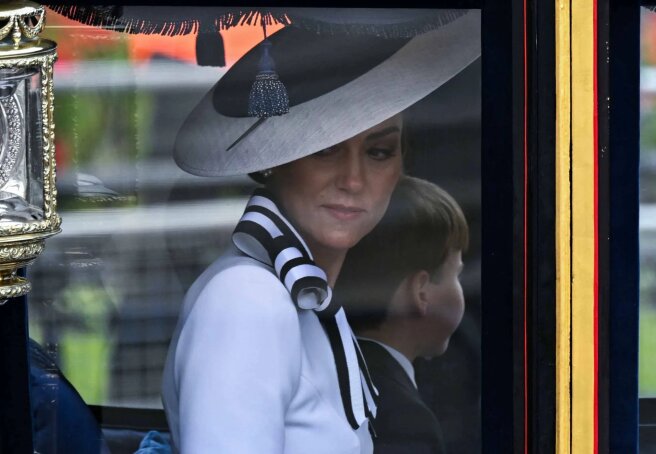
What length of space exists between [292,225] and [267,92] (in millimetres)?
251

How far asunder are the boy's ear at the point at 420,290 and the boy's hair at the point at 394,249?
0.5 inches

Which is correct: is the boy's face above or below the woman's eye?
below

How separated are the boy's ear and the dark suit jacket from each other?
10cm

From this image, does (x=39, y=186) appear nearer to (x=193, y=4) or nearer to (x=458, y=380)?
(x=193, y=4)

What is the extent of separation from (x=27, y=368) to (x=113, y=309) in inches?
7.7

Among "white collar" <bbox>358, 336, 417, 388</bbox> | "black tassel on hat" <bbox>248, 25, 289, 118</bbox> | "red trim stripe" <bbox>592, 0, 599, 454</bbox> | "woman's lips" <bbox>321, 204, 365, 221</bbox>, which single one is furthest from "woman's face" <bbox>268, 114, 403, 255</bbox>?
"red trim stripe" <bbox>592, 0, 599, 454</bbox>

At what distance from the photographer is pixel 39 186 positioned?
175 centimetres

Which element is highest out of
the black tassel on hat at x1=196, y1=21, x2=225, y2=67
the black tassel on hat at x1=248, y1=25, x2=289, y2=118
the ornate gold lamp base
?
the black tassel on hat at x1=196, y1=21, x2=225, y2=67

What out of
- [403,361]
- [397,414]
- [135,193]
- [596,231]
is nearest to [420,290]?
[403,361]

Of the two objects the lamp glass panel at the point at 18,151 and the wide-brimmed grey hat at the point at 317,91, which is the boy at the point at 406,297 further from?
the lamp glass panel at the point at 18,151

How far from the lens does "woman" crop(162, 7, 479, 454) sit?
1.98m

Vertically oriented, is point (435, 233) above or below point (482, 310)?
above

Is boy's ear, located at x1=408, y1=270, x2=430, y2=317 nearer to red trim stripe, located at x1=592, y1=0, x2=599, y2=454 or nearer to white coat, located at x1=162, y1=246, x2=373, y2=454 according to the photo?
white coat, located at x1=162, y1=246, x2=373, y2=454

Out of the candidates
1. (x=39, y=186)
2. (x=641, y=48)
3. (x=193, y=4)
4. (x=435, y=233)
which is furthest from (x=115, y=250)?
(x=641, y=48)
